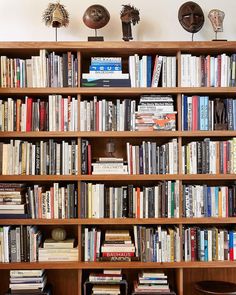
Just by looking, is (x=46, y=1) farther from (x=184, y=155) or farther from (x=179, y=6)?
(x=184, y=155)

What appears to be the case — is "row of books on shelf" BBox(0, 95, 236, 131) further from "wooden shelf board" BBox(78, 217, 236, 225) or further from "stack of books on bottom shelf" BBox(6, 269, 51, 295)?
"stack of books on bottom shelf" BBox(6, 269, 51, 295)

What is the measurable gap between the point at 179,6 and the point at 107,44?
0.74 m

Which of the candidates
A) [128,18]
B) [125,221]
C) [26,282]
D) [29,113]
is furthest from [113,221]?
[128,18]

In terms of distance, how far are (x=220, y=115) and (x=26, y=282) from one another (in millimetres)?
1820

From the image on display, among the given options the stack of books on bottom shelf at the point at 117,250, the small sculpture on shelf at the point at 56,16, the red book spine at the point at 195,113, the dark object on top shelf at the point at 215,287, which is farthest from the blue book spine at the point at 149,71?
the dark object on top shelf at the point at 215,287

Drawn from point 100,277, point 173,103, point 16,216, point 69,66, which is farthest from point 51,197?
point 173,103

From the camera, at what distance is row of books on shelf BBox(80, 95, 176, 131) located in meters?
2.64

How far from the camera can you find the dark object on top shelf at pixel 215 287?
253 centimetres

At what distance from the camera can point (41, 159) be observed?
8.62 ft

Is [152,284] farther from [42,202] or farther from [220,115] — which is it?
[220,115]

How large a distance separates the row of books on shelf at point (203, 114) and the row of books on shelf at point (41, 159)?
2.74 feet

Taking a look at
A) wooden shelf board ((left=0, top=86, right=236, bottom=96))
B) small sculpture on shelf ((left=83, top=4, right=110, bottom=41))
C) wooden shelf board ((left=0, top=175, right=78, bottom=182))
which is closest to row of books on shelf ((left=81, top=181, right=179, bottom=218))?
wooden shelf board ((left=0, top=175, right=78, bottom=182))

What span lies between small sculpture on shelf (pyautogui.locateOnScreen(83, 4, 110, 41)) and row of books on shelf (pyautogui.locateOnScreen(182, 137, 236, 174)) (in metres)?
1.06

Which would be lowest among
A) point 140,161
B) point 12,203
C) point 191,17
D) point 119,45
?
point 12,203
